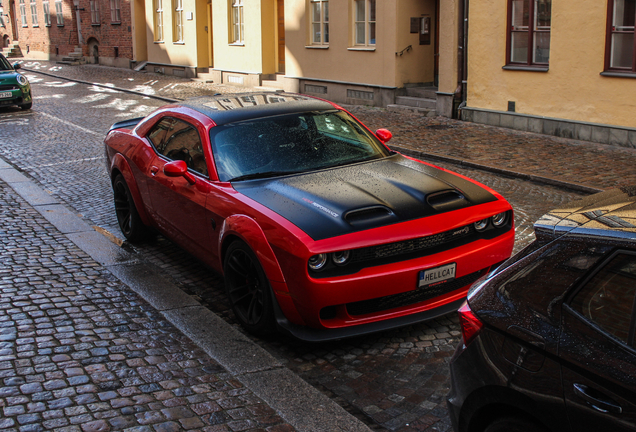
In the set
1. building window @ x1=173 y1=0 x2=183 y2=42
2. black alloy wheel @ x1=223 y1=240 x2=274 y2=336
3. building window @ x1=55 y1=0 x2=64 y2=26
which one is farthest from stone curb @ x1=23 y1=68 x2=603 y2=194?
building window @ x1=55 y1=0 x2=64 y2=26

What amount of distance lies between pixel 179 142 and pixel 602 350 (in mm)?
4715

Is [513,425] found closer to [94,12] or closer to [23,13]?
[94,12]

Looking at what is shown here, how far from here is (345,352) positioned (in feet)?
15.6

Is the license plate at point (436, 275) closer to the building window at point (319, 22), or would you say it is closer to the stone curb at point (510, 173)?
the stone curb at point (510, 173)

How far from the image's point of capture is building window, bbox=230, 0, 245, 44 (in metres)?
26.3

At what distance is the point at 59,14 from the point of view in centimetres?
4419

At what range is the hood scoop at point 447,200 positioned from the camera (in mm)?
4852

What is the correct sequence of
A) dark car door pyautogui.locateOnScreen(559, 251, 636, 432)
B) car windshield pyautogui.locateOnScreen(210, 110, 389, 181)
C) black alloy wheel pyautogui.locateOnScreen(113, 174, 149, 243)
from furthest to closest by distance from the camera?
black alloy wheel pyautogui.locateOnScreen(113, 174, 149, 243) < car windshield pyautogui.locateOnScreen(210, 110, 389, 181) < dark car door pyautogui.locateOnScreen(559, 251, 636, 432)

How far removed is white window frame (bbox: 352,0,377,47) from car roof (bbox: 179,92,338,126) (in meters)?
13.5

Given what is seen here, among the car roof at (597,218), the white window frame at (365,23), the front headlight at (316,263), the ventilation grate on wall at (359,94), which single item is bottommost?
the front headlight at (316,263)

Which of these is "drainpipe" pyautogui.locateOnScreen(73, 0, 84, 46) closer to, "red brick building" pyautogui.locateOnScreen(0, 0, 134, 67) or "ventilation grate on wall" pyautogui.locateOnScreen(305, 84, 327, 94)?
"red brick building" pyautogui.locateOnScreen(0, 0, 134, 67)

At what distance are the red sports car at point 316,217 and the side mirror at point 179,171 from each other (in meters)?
0.01

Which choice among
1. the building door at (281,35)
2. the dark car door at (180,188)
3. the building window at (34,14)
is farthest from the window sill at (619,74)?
the building window at (34,14)

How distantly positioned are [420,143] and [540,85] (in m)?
3.24
